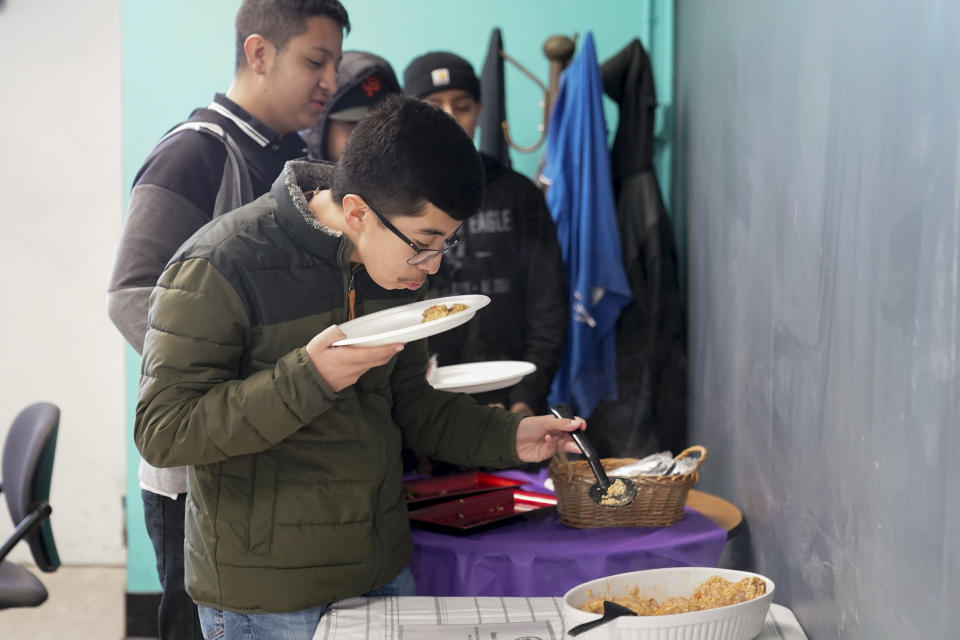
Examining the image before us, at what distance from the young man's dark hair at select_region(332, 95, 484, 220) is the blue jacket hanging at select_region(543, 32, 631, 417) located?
137cm

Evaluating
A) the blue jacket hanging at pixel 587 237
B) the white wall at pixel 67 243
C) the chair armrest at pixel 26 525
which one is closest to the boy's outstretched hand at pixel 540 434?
the blue jacket hanging at pixel 587 237

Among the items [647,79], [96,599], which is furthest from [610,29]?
[96,599]

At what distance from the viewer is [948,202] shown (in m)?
0.87

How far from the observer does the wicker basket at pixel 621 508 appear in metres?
1.60

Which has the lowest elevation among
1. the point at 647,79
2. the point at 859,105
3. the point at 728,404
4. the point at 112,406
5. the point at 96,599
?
the point at 96,599

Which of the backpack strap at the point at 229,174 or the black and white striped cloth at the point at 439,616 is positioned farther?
the backpack strap at the point at 229,174

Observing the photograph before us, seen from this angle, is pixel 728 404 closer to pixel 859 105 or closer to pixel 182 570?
pixel 859 105

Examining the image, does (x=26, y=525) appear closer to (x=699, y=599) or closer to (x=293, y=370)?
(x=293, y=370)

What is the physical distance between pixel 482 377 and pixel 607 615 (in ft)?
2.23

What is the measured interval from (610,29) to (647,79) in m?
0.28

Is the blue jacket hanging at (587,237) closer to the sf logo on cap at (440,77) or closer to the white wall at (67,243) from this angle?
the sf logo on cap at (440,77)

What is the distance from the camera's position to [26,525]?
2.17 meters

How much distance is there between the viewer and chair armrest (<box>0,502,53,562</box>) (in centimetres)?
217

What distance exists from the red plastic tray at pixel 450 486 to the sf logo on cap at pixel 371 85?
3.30 ft
